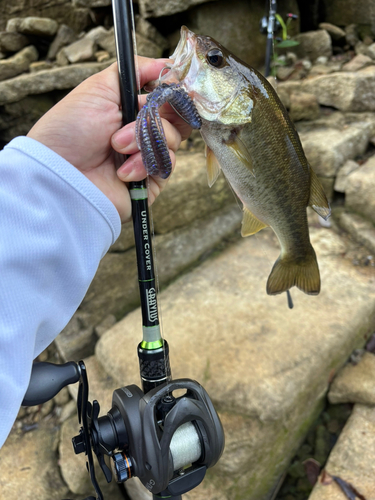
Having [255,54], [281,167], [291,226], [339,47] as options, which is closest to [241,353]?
[291,226]

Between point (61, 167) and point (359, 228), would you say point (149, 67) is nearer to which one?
point (61, 167)

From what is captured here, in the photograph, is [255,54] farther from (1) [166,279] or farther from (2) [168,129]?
(2) [168,129]

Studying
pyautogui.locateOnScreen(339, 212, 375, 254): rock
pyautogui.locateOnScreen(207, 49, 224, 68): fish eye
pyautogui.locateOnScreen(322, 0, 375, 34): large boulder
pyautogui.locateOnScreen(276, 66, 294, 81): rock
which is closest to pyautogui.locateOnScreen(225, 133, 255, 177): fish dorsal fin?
pyautogui.locateOnScreen(207, 49, 224, 68): fish eye

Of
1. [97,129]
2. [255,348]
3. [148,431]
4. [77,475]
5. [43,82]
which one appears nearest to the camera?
[148,431]

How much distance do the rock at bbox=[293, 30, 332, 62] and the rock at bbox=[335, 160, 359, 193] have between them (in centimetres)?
129

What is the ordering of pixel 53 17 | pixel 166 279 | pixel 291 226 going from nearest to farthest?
pixel 291 226, pixel 166 279, pixel 53 17

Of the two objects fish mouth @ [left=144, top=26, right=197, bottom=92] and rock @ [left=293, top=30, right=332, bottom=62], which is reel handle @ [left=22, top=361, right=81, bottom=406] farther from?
rock @ [left=293, top=30, right=332, bottom=62]

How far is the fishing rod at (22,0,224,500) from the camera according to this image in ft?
2.75

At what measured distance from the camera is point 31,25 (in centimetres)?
295

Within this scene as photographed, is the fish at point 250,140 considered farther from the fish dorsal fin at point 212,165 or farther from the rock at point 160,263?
the rock at point 160,263

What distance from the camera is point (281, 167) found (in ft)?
3.25

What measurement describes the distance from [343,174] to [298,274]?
196 cm

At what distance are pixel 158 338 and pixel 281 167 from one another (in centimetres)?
55

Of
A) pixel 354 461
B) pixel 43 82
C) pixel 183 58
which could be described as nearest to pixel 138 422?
pixel 183 58
